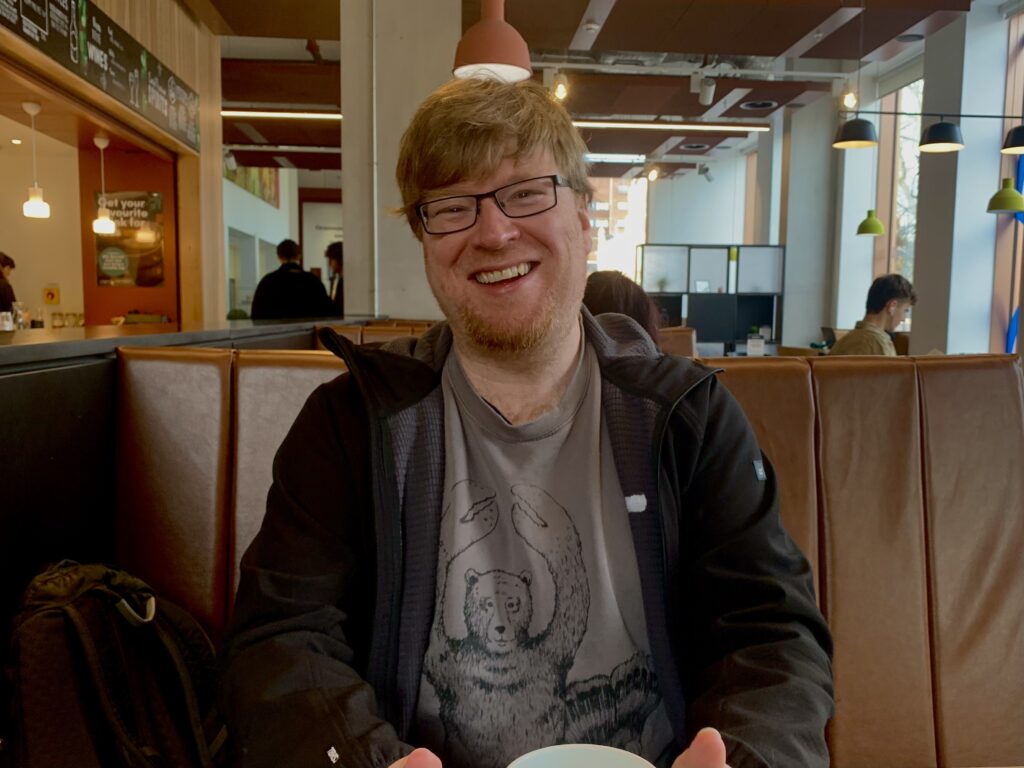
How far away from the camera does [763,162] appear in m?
13.1

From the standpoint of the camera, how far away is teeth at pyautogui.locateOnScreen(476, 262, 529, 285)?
1.19 m

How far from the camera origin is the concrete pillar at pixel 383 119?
5781 millimetres

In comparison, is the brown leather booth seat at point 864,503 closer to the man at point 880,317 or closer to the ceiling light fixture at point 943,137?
the man at point 880,317

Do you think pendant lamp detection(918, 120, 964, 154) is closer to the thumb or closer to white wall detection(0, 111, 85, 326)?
the thumb

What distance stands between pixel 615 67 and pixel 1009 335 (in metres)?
5.01

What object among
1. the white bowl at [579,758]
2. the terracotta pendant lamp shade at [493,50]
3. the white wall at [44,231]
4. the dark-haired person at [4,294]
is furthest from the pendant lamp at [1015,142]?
the white wall at [44,231]

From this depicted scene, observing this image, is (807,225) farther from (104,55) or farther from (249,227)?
(249,227)

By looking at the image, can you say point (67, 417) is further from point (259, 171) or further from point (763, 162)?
point (259, 171)

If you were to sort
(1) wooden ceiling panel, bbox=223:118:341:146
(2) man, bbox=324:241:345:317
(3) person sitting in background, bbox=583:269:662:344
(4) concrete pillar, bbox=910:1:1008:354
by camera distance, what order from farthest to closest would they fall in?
(1) wooden ceiling panel, bbox=223:118:341:146, (4) concrete pillar, bbox=910:1:1008:354, (2) man, bbox=324:241:345:317, (3) person sitting in background, bbox=583:269:662:344

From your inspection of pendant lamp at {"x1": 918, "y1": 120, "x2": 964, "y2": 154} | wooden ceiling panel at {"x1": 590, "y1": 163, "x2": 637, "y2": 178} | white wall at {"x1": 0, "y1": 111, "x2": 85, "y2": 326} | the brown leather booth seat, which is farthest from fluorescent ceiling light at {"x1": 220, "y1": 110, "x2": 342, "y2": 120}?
the brown leather booth seat

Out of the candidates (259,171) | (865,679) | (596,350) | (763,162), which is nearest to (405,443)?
(596,350)

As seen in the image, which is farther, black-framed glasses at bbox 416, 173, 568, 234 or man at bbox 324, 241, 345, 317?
man at bbox 324, 241, 345, 317

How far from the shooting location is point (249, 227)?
50.1 feet

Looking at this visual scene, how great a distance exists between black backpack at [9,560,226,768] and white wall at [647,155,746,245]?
1636cm
